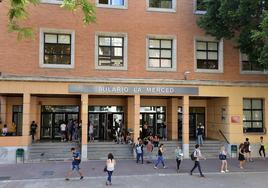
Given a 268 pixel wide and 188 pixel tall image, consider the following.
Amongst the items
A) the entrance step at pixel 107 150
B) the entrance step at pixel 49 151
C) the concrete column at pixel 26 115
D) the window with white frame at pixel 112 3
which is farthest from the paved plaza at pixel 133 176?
the window with white frame at pixel 112 3

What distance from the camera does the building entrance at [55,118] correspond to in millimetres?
28188

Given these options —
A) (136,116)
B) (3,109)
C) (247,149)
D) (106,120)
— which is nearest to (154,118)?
(106,120)

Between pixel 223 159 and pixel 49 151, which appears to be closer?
pixel 223 159

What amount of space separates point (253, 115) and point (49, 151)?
1566 cm

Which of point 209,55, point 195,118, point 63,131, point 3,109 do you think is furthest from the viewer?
point 195,118

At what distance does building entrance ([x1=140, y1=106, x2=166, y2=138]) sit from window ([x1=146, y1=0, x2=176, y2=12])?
26.6 feet

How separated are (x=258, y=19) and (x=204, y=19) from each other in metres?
3.68

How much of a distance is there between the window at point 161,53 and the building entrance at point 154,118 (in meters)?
4.70

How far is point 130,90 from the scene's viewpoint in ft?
82.0

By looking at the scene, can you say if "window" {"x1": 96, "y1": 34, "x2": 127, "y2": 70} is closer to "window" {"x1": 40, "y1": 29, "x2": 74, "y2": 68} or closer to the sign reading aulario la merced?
the sign reading aulario la merced

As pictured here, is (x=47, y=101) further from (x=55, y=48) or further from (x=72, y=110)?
(x=55, y=48)

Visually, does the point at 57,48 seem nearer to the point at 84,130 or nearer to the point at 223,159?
the point at 84,130

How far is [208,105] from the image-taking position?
29.9 metres

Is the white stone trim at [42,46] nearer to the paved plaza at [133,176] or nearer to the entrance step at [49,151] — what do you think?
the entrance step at [49,151]
